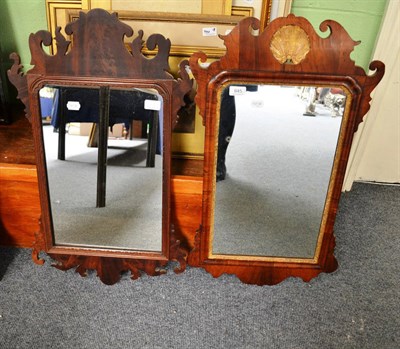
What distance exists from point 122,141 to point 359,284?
98 cm

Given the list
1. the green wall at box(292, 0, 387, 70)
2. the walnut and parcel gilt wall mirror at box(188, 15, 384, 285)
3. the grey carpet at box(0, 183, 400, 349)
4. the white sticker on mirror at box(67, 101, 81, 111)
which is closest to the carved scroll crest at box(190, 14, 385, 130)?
the walnut and parcel gilt wall mirror at box(188, 15, 384, 285)

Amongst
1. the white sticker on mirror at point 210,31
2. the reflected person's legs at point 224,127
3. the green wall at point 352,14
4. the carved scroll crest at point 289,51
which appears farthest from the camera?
the green wall at point 352,14

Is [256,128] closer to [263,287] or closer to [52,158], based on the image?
[263,287]

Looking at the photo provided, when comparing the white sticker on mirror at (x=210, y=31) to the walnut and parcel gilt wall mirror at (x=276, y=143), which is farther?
the white sticker on mirror at (x=210, y=31)

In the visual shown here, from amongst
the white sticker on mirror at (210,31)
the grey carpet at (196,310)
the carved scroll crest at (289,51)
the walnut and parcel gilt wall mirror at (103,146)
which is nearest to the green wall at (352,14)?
the white sticker on mirror at (210,31)

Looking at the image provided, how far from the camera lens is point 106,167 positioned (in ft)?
4.14

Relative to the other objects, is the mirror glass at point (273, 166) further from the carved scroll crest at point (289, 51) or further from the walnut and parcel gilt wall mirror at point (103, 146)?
the walnut and parcel gilt wall mirror at point (103, 146)

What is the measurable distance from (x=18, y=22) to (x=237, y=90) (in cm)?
110

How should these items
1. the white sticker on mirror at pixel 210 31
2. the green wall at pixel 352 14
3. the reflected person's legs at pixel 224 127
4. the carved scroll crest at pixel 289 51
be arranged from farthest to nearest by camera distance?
the green wall at pixel 352 14 < the white sticker on mirror at pixel 210 31 < the reflected person's legs at pixel 224 127 < the carved scroll crest at pixel 289 51

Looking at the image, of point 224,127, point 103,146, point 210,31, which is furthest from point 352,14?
point 103,146

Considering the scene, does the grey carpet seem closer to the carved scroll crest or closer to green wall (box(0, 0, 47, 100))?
the carved scroll crest

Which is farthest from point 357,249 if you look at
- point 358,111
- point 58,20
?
point 58,20

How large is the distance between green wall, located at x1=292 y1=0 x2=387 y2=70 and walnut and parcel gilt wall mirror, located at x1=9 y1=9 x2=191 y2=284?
0.81m

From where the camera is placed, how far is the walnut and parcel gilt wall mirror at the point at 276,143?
1.05 metres
